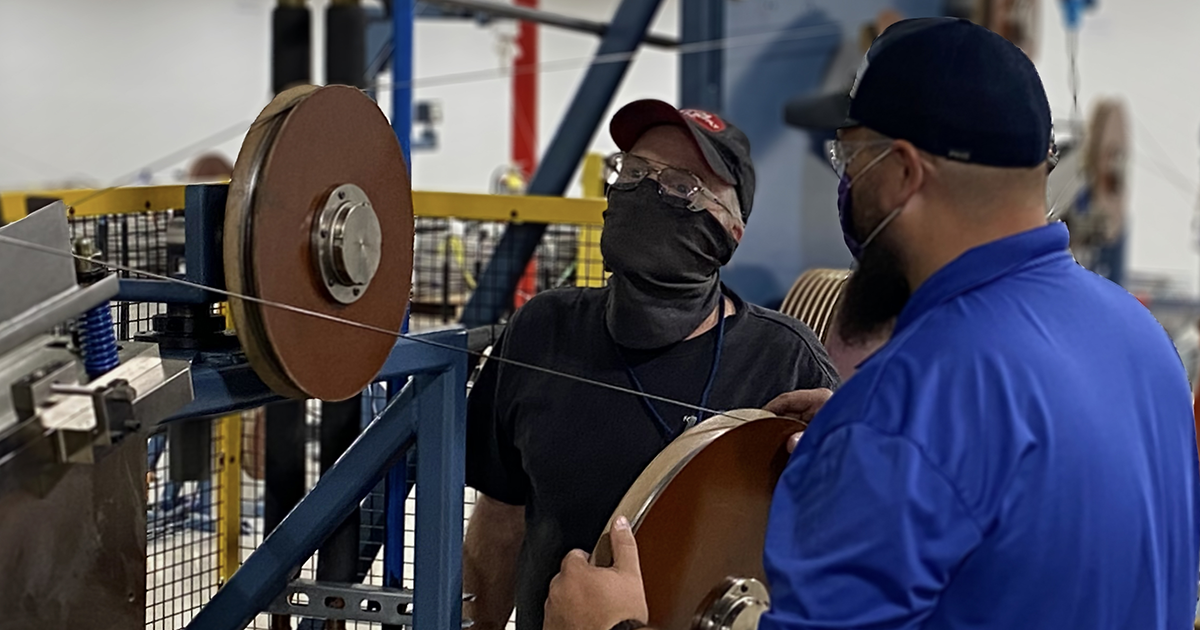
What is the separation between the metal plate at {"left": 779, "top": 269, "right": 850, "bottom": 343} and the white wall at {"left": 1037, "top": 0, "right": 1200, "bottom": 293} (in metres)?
6.94

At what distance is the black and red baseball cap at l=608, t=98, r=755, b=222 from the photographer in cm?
159

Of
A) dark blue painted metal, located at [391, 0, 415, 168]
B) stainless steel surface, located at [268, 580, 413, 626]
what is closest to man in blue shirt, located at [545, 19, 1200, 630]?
stainless steel surface, located at [268, 580, 413, 626]

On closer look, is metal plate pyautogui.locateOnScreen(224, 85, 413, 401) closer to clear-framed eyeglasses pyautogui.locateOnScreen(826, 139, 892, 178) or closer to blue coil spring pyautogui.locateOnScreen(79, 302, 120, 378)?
blue coil spring pyautogui.locateOnScreen(79, 302, 120, 378)

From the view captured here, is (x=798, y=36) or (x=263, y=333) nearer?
(x=263, y=333)

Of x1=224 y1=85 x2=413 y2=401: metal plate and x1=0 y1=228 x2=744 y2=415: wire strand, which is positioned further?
x1=224 y1=85 x2=413 y2=401: metal plate

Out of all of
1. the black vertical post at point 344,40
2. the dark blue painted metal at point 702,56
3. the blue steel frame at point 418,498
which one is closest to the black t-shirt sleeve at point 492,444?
the blue steel frame at point 418,498

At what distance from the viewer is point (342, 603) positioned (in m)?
1.62

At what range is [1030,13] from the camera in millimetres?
4793

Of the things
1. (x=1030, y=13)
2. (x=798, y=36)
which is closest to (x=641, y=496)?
(x=798, y=36)

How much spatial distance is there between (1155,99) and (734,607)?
8429 mm

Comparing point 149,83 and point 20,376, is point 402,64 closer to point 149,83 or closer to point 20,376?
point 20,376

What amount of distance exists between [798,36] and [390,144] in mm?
3066

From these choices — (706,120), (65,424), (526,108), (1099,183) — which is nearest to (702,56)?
(706,120)

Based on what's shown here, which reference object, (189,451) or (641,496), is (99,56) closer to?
(189,451)
